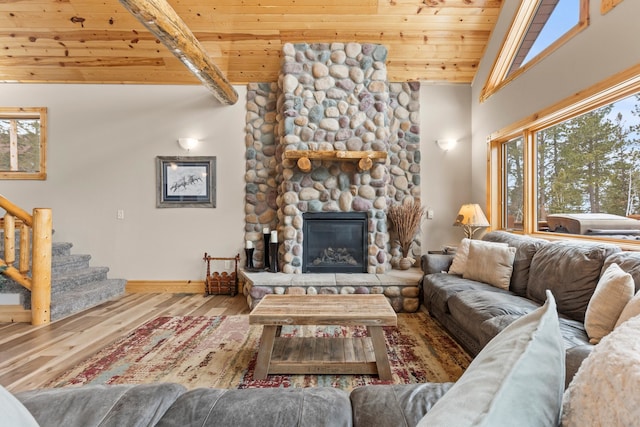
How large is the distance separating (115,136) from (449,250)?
15.3 feet

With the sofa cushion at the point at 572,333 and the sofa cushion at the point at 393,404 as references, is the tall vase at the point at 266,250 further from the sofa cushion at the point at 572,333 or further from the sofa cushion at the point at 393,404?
the sofa cushion at the point at 393,404

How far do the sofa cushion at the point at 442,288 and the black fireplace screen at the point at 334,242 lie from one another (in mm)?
933

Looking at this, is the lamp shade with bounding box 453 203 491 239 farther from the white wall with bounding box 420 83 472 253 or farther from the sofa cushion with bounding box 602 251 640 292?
the sofa cushion with bounding box 602 251 640 292

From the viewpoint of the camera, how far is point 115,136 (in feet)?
14.8

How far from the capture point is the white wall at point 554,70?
2344 mm

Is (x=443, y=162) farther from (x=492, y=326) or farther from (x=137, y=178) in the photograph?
(x=137, y=178)

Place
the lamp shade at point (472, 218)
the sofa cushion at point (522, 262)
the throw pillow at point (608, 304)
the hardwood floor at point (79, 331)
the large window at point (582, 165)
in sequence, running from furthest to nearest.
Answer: the lamp shade at point (472, 218)
the sofa cushion at point (522, 262)
the large window at point (582, 165)
the hardwood floor at point (79, 331)
the throw pillow at point (608, 304)

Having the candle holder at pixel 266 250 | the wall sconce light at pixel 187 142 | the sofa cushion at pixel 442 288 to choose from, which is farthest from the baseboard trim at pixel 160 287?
the sofa cushion at pixel 442 288

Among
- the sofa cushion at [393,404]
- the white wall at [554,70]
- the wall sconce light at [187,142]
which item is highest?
the white wall at [554,70]

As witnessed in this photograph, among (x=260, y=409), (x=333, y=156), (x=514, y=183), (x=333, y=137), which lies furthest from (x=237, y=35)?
(x=260, y=409)

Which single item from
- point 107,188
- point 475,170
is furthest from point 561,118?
point 107,188

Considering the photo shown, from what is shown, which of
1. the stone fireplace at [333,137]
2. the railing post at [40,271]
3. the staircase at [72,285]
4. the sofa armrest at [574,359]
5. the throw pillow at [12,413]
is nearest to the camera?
the throw pillow at [12,413]

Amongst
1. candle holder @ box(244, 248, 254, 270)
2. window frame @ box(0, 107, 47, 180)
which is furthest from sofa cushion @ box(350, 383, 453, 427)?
window frame @ box(0, 107, 47, 180)

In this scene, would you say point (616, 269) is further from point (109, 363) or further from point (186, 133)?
point (186, 133)
